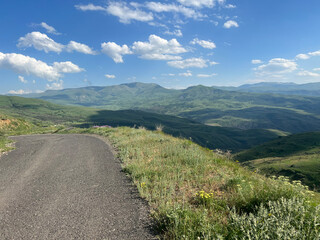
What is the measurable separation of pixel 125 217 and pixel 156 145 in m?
8.77

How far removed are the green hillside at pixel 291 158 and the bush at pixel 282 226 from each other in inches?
Result: 1438

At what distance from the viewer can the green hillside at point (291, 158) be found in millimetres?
39469

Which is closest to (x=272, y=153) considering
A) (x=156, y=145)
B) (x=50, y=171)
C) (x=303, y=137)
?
(x=303, y=137)

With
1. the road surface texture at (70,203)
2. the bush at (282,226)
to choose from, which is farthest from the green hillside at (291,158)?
the bush at (282,226)

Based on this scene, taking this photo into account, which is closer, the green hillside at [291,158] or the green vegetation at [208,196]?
the green vegetation at [208,196]

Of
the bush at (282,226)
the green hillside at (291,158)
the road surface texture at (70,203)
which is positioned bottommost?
the green hillside at (291,158)

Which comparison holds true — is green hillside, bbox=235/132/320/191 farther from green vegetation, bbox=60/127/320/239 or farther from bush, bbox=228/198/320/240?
bush, bbox=228/198/320/240

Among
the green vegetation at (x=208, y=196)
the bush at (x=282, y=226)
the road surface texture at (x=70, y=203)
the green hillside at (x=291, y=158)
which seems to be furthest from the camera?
the green hillside at (x=291, y=158)

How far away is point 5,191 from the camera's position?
7.15 metres

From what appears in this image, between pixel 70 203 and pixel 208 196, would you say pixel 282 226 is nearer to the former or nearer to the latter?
pixel 208 196

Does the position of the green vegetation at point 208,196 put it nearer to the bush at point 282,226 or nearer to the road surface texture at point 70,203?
the bush at point 282,226

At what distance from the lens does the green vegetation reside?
3.86m

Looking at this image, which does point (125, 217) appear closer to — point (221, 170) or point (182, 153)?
point (221, 170)

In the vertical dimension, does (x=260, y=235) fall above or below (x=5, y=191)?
above
